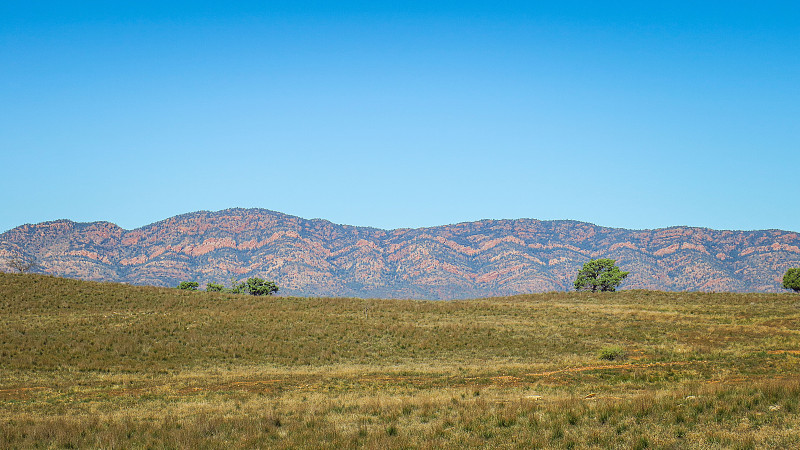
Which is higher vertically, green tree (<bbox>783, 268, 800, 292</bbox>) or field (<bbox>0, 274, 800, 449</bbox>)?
green tree (<bbox>783, 268, 800, 292</bbox>)

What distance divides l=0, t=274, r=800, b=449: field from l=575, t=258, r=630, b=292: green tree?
130 ft

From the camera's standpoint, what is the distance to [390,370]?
3272 centimetres

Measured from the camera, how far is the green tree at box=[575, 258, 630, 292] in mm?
114875

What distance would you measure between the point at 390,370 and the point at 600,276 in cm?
9392

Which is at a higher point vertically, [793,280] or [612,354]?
[793,280]

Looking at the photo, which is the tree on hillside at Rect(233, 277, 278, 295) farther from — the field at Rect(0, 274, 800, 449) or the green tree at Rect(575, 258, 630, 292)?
the field at Rect(0, 274, 800, 449)

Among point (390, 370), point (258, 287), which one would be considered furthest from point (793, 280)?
point (258, 287)

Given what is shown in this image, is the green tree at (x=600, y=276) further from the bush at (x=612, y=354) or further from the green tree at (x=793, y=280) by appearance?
the bush at (x=612, y=354)

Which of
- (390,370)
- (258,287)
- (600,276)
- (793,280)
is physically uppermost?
Result: (600,276)

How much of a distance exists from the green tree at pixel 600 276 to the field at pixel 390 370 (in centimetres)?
3970

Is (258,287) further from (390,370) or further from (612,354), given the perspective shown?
(612,354)

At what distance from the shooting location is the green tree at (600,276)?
11488cm

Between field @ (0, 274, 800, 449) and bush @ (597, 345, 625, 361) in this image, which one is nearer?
field @ (0, 274, 800, 449)

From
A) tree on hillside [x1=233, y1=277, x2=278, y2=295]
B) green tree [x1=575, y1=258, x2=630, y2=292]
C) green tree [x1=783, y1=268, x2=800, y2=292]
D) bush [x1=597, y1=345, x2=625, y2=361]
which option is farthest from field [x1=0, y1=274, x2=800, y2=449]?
tree on hillside [x1=233, y1=277, x2=278, y2=295]
